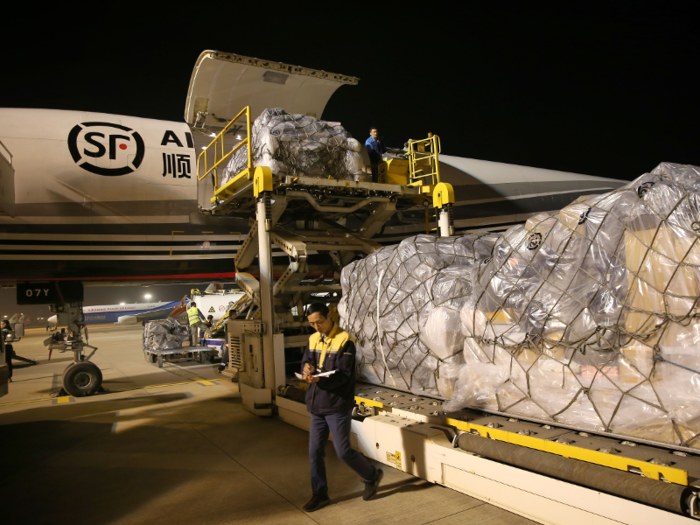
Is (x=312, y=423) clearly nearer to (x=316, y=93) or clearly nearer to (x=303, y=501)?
(x=303, y=501)

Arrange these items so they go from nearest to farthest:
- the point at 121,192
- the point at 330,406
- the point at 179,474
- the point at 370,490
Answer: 1. the point at 330,406
2. the point at 370,490
3. the point at 179,474
4. the point at 121,192

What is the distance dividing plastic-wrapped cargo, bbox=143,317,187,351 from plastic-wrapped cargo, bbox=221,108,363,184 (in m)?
9.48

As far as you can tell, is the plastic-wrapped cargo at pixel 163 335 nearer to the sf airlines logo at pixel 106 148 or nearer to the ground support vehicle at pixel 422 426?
the sf airlines logo at pixel 106 148

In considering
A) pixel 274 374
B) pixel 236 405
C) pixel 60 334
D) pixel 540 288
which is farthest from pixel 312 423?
pixel 60 334

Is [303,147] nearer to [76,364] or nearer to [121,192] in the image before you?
[121,192]

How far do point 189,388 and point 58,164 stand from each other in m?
5.28

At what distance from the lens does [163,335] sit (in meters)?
14.5

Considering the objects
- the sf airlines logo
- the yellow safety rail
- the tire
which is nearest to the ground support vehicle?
the yellow safety rail

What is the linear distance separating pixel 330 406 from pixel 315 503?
82 cm

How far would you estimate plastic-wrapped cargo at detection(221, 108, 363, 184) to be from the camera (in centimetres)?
664

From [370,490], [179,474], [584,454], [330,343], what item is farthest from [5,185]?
[584,454]

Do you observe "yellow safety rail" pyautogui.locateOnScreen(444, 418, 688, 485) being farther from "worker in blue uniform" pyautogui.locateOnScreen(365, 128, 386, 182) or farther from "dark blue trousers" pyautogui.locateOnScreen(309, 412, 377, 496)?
"worker in blue uniform" pyautogui.locateOnScreen(365, 128, 386, 182)

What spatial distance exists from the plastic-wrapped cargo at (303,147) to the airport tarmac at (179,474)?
12.2 feet

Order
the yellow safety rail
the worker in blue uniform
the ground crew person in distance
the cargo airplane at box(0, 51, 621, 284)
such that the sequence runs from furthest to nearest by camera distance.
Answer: the cargo airplane at box(0, 51, 621, 284) → the worker in blue uniform → the ground crew person in distance → the yellow safety rail
